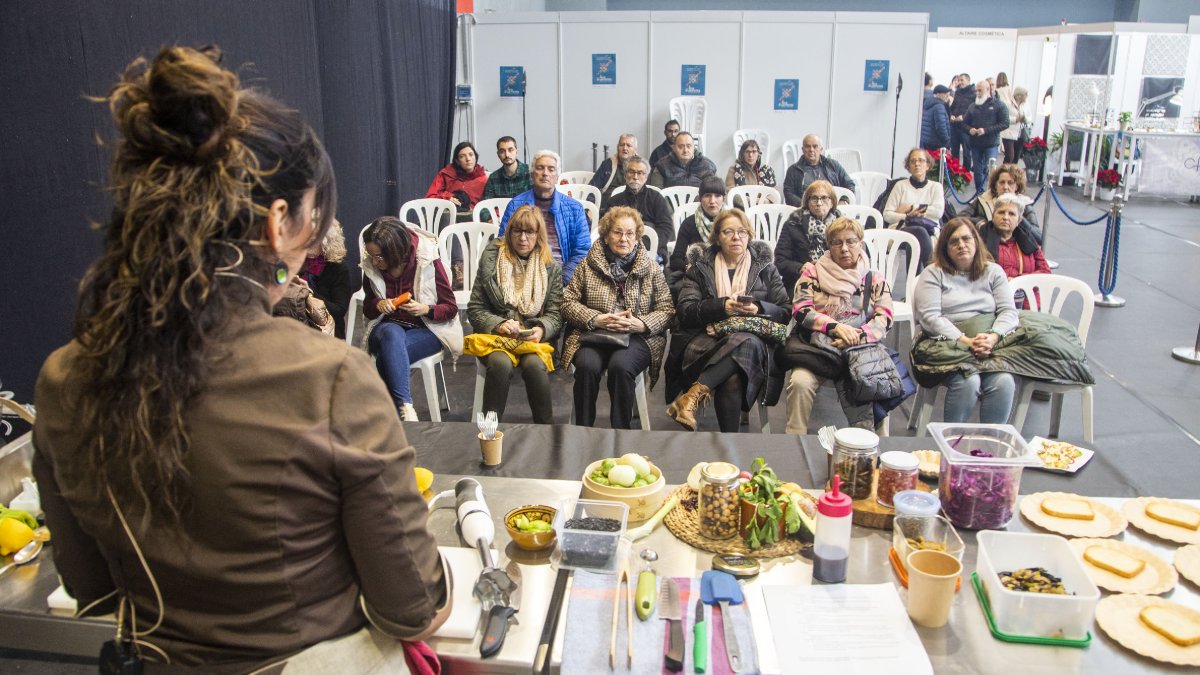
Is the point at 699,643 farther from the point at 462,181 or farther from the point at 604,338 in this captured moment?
the point at 462,181

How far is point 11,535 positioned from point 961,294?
3287mm

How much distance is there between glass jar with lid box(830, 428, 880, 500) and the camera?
69.1 inches

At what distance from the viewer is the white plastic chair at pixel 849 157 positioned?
7.72 metres

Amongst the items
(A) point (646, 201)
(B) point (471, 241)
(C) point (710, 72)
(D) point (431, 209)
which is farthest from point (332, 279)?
(C) point (710, 72)

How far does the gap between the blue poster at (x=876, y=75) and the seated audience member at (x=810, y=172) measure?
1.65 metres

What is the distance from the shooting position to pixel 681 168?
21.8 feet

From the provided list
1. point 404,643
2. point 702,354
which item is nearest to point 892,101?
point 702,354

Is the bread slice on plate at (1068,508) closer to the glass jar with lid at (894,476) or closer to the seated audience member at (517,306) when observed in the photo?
the glass jar with lid at (894,476)

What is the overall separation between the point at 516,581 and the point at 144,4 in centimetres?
322

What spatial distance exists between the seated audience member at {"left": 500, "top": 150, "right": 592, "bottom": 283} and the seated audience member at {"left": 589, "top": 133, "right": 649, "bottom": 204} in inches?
60.7

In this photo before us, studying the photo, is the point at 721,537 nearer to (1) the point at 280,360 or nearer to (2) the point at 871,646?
(2) the point at 871,646

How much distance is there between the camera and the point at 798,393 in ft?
11.3

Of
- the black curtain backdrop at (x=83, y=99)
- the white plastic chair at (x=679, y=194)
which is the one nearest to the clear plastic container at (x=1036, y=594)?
the black curtain backdrop at (x=83, y=99)

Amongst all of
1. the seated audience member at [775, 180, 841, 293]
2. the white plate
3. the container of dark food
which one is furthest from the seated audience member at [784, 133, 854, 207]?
the container of dark food
